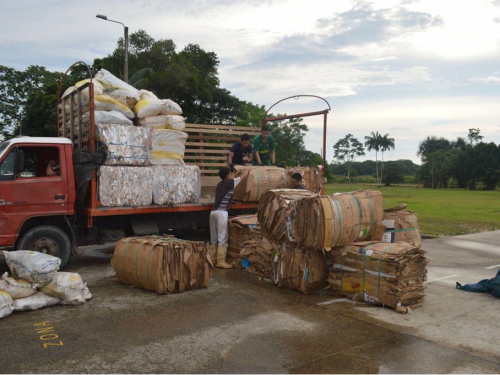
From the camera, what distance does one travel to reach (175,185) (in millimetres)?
9453

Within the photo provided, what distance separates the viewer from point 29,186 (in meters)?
8.11

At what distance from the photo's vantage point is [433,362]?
469 cm

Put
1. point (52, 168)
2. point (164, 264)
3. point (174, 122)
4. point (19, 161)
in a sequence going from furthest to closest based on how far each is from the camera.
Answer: point (174, 122) < point (52, 168) < point (19, 161) < point (164, 264)

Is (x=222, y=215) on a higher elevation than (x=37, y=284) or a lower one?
higher

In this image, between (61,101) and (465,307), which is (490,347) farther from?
(61,101)

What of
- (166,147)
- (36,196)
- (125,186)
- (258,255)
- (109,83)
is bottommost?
(258,255)

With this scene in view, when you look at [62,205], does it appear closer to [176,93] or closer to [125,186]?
[125,186]

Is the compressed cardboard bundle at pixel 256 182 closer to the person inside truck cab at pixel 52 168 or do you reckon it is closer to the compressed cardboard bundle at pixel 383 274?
the compressed cardboard bundle at pixel 383 274

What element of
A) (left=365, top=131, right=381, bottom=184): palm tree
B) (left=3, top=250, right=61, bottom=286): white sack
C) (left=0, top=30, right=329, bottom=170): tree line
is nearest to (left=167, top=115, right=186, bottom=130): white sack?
(left=3, top=250, right=61, bottom=286): white sack

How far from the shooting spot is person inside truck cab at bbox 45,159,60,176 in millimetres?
8430

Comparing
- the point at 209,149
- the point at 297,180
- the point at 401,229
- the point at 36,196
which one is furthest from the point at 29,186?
the point at 401,229

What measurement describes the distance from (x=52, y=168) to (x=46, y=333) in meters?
3.90

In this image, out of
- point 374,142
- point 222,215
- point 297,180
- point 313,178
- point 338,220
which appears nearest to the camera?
point 338,220

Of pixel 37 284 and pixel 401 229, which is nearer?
pixel 37 284
